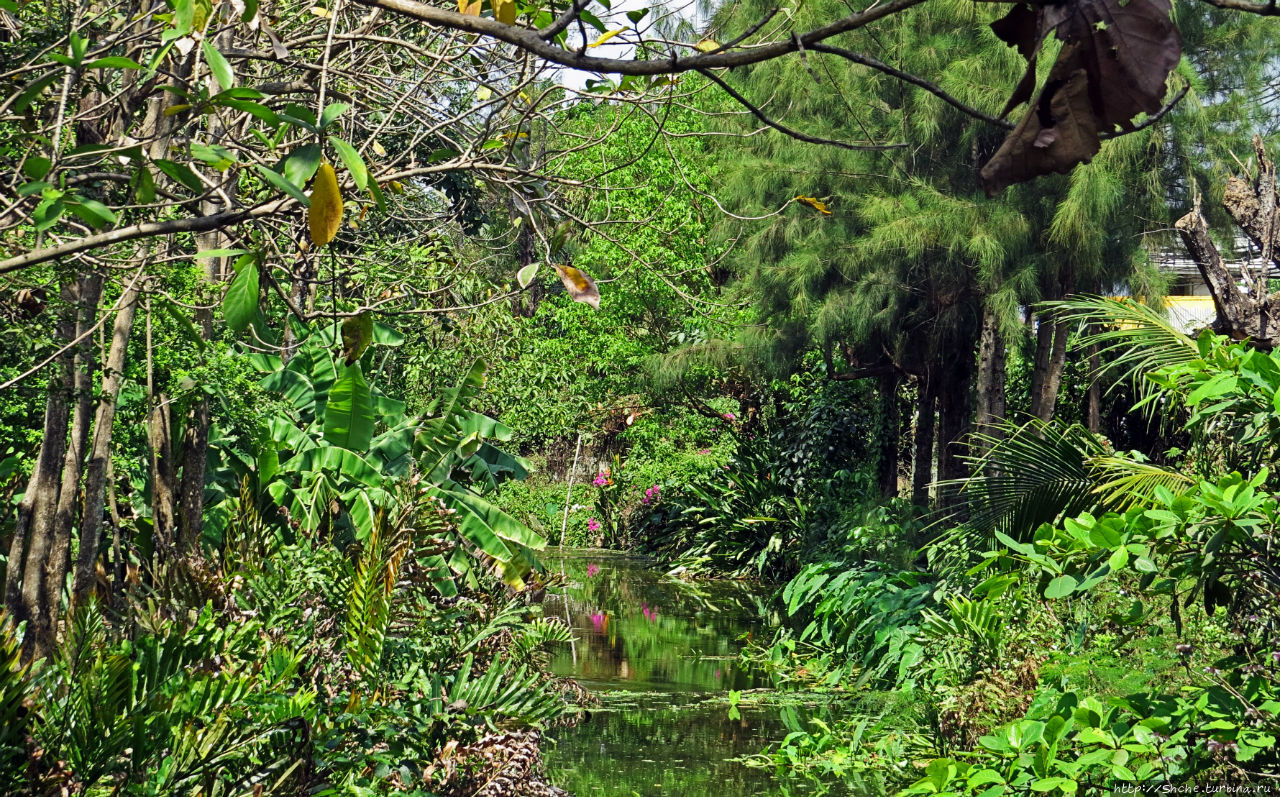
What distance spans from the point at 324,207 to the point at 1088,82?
→ 1.54 metres

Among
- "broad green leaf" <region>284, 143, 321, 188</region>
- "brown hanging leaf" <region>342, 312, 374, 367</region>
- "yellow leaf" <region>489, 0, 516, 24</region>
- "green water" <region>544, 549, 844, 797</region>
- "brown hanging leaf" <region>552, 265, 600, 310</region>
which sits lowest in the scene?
"green water" <region>544, 549, 844, 797</region>

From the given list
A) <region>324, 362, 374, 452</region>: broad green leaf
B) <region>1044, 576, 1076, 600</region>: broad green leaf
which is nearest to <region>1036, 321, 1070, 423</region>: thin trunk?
<region>324, 362, 374, 452</region>: broad green leaf

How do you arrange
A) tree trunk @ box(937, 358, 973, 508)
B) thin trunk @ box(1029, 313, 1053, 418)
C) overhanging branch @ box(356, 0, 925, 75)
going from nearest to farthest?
overhanging branch @ box(356, 0, 925, 75)
thin trunk @ box(1029, 313, 1053, 418)
tree trunk @ box(937, 358, 973, 508)

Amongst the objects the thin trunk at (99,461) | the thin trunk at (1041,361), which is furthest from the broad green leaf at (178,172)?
the thin trunk at (1041,361)

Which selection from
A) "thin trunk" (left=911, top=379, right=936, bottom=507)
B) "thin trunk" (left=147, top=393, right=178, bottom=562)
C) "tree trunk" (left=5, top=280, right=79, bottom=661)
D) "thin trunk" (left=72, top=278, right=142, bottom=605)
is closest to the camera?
"tree trunk" (left=5, top=280, right=79, bottom=661)

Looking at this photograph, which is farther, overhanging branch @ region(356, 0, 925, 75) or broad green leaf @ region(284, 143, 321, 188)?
broad green leaf @ region(284, 143, 321, 188)

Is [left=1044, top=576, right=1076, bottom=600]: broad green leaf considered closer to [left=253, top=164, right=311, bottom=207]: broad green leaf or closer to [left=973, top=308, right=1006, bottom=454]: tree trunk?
[left=253, top=164, right=311, bottom=207]: broad green leaf

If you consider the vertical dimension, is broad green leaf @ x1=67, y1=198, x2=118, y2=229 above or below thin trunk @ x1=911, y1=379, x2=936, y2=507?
above

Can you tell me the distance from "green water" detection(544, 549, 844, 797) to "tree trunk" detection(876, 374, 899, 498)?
2154 millimetres

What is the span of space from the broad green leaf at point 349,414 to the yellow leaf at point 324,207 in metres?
4.57

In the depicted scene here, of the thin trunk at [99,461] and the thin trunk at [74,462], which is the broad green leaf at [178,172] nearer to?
the thin trunk at [74,462]

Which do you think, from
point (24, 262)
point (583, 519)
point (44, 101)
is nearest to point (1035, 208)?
point (44, 101)

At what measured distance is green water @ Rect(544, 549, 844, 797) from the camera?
7.36 metres

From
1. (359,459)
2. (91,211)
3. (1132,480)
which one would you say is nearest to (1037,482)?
(1132,480)
